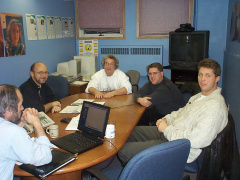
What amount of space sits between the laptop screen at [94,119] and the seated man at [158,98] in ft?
3.09

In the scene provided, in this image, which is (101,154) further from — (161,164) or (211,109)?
(211,109)

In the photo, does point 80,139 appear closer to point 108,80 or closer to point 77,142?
point 77,142

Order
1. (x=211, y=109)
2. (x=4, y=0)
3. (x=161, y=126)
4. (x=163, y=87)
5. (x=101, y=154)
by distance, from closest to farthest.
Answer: (x=101, y=154) → (x=211, y=109) → (x=161, y=126) → (x=163, y=87) → (x=4, y=0)

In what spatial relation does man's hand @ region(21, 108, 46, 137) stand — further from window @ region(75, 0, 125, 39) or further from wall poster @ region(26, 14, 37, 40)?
window @ region(75, 0, 125, 39)

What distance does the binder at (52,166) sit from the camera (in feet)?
4.36

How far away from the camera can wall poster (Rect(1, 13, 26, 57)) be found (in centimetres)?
315

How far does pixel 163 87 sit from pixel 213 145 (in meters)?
1.20

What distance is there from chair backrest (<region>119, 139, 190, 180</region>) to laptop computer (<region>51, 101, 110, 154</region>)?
0.57 m

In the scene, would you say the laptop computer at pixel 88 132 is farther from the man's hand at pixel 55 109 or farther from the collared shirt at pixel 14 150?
the man's hand at pixel 55 109

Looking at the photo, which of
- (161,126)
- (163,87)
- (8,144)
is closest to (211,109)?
(161,126)

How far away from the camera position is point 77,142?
66.9 inches

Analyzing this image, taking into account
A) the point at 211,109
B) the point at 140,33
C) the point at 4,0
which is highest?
the point at 4,0

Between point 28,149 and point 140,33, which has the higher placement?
point 140,33

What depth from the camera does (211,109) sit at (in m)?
1.71
